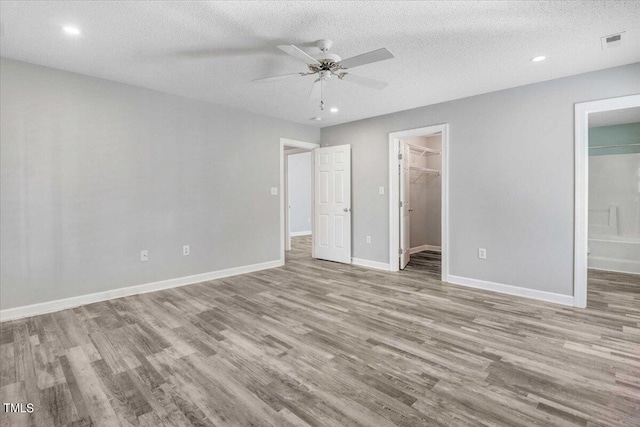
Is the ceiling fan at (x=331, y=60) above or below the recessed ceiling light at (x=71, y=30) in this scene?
below

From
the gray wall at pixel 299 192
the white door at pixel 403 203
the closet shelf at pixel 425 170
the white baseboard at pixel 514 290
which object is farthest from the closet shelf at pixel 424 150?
the gray wall at pixel 299 192

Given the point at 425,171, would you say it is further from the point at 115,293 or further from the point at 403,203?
the point at 115,293

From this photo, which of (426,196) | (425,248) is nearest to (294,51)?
(426,196)

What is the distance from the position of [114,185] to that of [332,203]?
3.35 metres

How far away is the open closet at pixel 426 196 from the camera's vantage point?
6.57 meters

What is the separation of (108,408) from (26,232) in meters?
2.36

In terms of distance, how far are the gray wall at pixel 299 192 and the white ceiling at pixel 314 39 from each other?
5845 mm

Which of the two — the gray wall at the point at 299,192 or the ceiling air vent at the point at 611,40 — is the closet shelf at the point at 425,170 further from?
the gray wall at the point at 299,192

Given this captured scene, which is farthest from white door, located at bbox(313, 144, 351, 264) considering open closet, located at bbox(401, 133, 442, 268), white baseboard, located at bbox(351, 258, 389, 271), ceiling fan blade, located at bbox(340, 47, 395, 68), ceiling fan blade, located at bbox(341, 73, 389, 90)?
ceiling fan blade, located at bbox(340, 47, 395, 68)

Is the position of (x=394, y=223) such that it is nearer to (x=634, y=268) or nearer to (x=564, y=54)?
(x=564, y=54)

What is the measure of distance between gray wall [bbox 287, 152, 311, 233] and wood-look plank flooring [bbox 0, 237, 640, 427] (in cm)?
595

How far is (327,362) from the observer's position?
86.4 inches

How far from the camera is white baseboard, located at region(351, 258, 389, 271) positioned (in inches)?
198

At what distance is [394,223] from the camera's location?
16.1 feet
